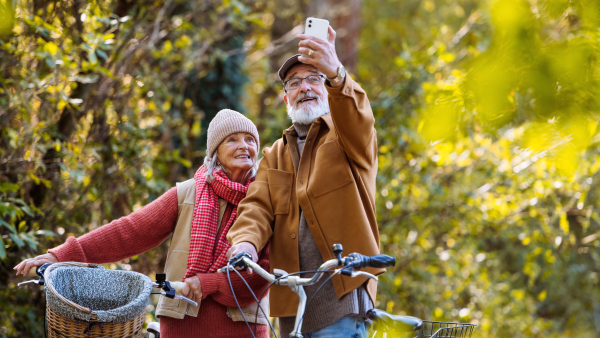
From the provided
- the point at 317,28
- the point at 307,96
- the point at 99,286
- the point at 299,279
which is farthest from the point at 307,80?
the point at 99,286

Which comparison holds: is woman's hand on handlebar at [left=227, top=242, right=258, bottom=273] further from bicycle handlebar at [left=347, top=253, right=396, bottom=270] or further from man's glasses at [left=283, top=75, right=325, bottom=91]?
man's glasses at [left=283, top=75, right=325, bottom=91]

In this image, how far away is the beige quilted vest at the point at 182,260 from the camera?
2.49 meters

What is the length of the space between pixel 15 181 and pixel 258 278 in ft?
9.21

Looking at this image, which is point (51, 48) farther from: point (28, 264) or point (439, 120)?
point (439, 120)

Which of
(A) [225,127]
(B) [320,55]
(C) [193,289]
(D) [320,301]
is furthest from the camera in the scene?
(A) [225,127]

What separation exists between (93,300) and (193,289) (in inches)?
16.5

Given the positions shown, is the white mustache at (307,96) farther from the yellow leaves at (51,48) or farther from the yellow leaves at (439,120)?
the yellow leaves at (51,48)

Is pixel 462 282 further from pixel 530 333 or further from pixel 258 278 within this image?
pixel 258 278

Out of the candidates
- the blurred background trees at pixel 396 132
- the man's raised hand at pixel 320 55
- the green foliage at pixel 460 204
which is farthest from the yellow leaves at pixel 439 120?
the green foliage at pixel 460 204

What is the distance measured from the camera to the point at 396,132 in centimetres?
638

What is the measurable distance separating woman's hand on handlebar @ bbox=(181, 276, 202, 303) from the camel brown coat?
0.86 feet

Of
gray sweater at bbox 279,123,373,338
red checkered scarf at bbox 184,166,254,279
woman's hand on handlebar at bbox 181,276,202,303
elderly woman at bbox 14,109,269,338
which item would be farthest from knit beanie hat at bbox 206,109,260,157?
woman's hand on handlebar at bbox 181,276,202,303

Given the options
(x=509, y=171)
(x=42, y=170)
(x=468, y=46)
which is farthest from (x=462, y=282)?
(x=42, y=170)

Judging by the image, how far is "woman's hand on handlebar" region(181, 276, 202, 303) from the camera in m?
2.42
